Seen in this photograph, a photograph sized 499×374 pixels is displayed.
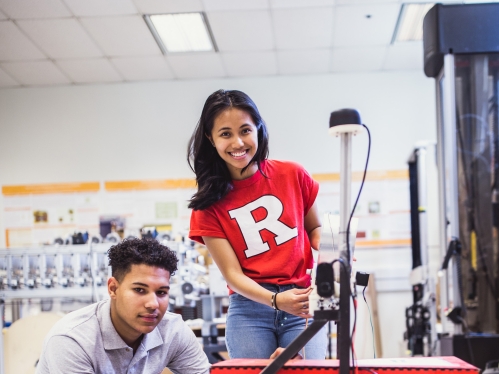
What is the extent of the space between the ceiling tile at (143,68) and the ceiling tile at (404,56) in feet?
6.69

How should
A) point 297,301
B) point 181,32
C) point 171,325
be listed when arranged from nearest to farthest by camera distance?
point 297,301 < point 171,325 < point 181,32

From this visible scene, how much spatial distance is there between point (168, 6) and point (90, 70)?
55.1 inches

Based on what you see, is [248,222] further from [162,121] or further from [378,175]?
[162,121]

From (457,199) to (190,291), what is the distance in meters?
2.15

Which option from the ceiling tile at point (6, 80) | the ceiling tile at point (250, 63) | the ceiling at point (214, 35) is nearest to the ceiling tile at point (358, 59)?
the ceiling at point (214, 35)

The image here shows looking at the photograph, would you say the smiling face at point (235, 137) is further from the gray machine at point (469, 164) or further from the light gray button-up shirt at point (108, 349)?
the gray machine at point (469, 164)

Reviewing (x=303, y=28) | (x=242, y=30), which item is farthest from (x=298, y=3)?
(x=242, y=30)

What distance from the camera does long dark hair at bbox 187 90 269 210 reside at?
1472mm

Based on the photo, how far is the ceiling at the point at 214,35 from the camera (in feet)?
12.2

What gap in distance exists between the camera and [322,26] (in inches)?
158

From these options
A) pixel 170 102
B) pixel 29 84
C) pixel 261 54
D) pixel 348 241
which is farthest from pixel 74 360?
pixel 29 84

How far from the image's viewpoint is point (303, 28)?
4.05 meters

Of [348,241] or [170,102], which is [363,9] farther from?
[348,241]

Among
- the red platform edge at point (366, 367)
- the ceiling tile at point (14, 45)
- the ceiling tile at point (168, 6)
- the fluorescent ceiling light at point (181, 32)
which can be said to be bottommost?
the red platform edge at point (366, 367)
